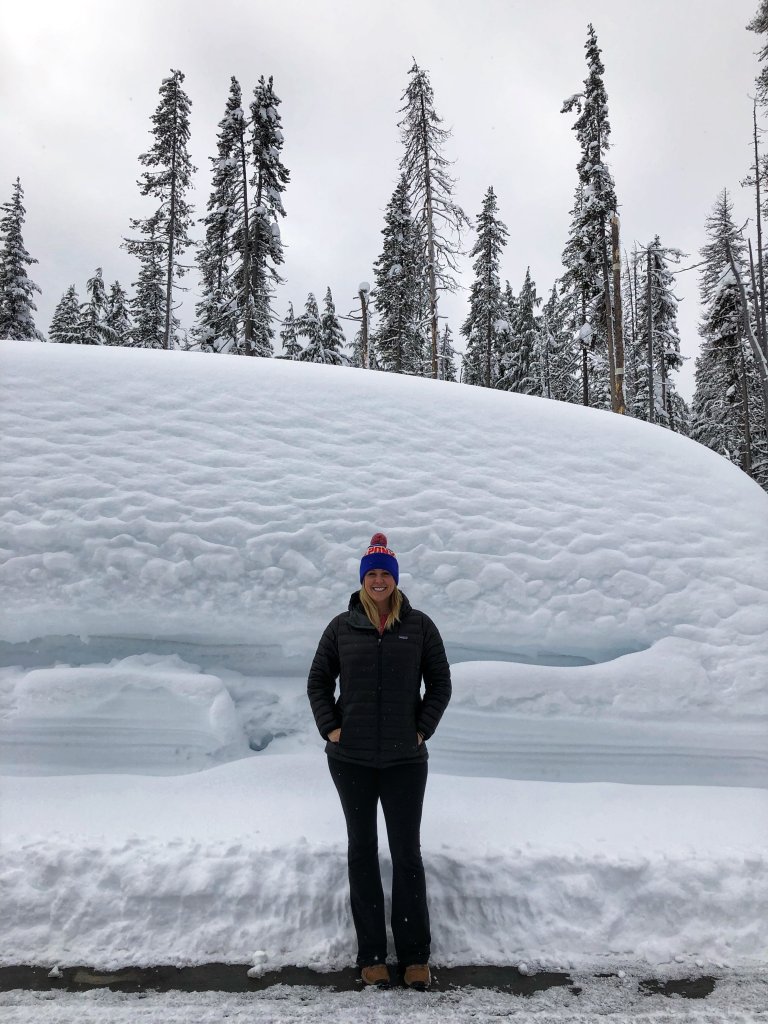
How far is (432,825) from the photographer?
330cm

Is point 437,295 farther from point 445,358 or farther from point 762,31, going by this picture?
point 445,358

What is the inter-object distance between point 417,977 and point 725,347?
22279mm

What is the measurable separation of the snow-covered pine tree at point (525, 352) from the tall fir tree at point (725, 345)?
7.73m

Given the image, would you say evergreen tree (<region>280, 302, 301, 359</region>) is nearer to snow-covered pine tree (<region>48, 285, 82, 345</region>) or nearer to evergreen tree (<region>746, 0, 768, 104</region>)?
snow-covered pine tree (<region>48, 285, 82, 345</region>)

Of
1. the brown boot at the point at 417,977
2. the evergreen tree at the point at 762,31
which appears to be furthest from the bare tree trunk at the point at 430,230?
the brown boot at the point at 417,977

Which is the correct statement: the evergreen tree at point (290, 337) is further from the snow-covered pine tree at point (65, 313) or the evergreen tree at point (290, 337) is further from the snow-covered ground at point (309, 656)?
the snow-covered ground at point (309, 656)

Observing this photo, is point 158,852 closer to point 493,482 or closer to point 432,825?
point 432,825

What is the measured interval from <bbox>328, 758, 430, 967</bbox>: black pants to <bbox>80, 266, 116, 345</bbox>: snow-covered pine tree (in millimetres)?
29296

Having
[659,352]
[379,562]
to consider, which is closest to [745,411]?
[659,352]

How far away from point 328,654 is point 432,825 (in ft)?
4.22

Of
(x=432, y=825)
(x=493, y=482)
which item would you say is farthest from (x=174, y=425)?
(x=432, y=825)

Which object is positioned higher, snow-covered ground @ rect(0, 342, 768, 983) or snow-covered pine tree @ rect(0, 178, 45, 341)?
snow-covered pine tree @ rect(0, 178, 45, 341)

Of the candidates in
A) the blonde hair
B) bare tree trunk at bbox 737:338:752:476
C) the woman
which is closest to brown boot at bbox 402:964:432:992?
the woman

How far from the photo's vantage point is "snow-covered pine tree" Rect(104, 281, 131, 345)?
95.5ft
